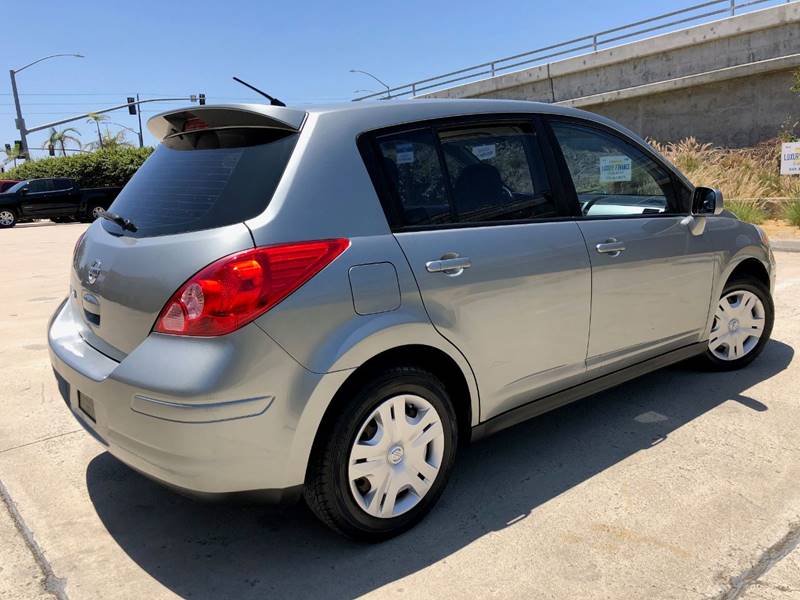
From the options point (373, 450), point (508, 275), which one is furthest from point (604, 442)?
point (373, 450)

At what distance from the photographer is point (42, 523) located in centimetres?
283

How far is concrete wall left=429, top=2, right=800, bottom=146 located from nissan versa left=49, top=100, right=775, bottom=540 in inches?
623

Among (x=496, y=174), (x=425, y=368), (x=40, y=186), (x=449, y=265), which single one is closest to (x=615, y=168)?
(x=496, y=174)

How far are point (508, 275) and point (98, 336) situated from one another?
1733mm

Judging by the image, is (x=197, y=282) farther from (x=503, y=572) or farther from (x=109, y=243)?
(x=503, y=572)

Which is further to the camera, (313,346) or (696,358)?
(696,358)

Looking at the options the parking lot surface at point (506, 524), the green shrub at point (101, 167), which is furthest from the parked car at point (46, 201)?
the parking lot surface at point (506, 524)

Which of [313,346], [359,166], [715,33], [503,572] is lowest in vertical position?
[503,572]

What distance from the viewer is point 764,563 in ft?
8.00

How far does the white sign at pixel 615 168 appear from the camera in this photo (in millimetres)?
3672

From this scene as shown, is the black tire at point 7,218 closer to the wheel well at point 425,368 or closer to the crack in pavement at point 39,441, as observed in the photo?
the crack in pavement at point 39,441

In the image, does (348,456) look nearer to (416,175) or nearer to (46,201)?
(416,175)

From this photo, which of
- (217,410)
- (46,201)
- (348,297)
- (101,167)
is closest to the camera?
(217,410)

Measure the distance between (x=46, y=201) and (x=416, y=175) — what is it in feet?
78.9
